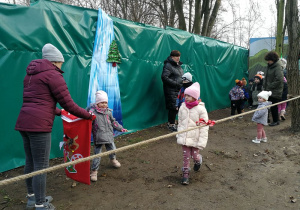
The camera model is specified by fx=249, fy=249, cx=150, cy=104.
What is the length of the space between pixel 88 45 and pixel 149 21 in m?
15.5

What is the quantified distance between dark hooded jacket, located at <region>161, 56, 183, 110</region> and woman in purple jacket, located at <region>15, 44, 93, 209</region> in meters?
3.55

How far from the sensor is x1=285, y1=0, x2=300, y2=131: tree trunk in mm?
6205

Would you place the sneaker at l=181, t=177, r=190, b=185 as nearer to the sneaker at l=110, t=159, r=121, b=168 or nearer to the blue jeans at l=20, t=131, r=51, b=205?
the sneaker at l=110, t=159, r=121, b=168

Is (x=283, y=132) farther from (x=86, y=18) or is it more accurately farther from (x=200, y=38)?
(x=86, y=18)

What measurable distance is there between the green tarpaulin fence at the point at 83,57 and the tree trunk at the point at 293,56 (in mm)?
2658

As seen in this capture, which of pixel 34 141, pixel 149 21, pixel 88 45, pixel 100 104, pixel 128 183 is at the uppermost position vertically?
pixel 149 21

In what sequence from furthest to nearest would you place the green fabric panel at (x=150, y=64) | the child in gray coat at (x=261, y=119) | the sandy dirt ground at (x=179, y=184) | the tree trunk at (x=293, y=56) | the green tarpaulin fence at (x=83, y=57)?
1. the tree trunk at (x=293, y=56)
2. the green fabric panel at (x=150, y=64)
3. the child in gray coat at (x=261, y=119)
4. the green tarpaulin fence at (x=83, y=57)
5. the sandy dirt ground at (x=179, y=184)

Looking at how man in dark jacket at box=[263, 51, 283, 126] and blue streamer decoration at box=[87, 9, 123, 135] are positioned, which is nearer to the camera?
blue streamer decoration at box=[87, 9, 123, 135]

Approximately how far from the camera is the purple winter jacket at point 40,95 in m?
2.57

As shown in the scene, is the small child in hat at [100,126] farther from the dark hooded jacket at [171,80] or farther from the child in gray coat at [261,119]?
the child in gray coat at [261,119]

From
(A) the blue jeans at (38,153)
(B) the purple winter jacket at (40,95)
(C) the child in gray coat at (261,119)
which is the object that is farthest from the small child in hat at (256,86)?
(A) the blue jeans at (38,153)

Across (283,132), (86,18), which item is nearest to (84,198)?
(86,18)

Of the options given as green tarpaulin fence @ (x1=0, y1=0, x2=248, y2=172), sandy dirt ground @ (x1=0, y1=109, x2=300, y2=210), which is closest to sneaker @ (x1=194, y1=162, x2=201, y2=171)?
sandy dirt ground @ (x1=0, y1=109, x2=300, y2=210)

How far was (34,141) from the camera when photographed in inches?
104
